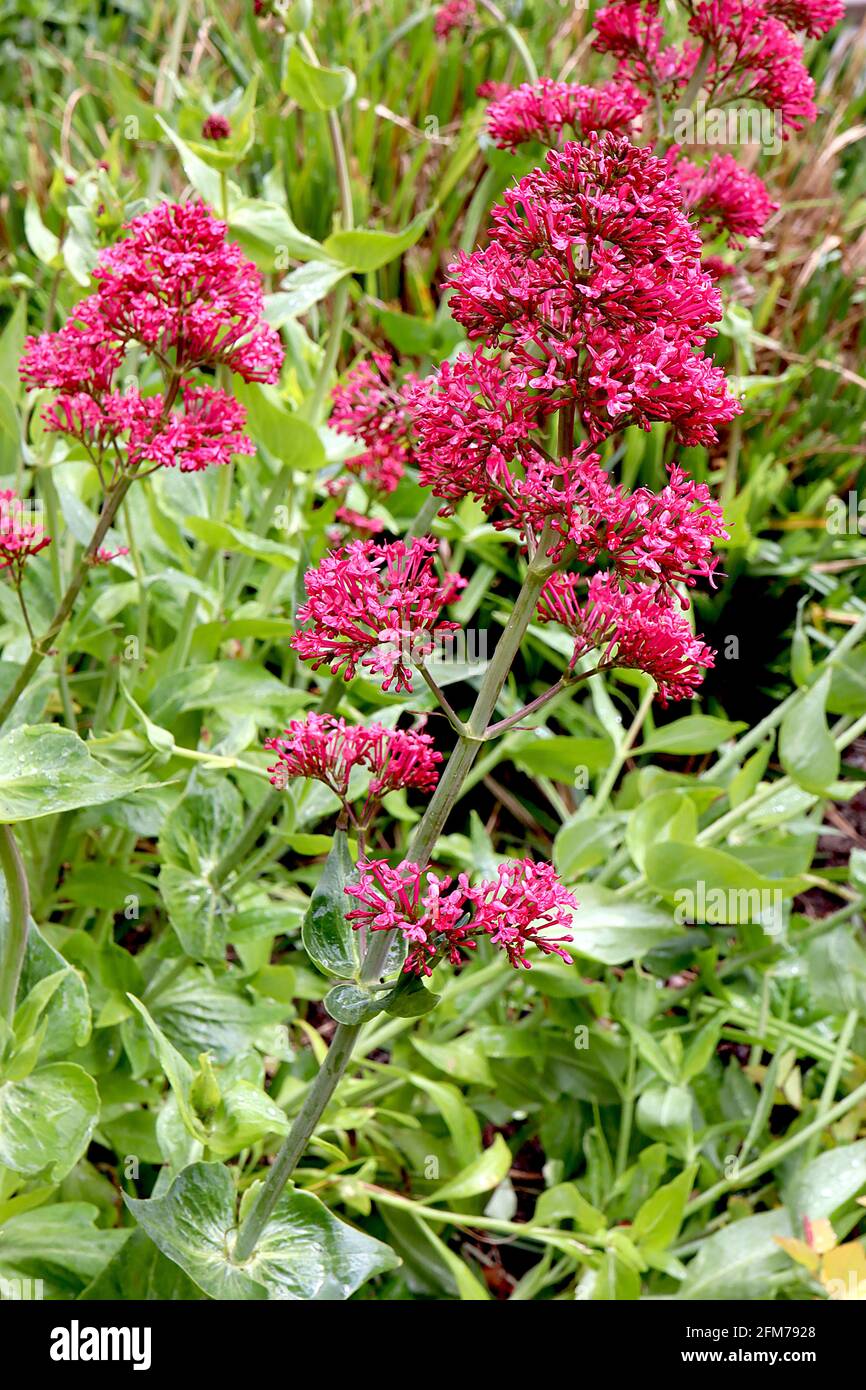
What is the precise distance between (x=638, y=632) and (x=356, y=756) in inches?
10.5

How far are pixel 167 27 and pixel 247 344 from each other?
403cm

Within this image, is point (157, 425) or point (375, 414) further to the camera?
point (375, 414)

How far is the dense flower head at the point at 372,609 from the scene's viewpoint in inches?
37.2

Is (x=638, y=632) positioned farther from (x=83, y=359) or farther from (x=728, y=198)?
(x=728, y=198)

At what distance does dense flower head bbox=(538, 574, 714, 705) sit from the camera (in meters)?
0.96

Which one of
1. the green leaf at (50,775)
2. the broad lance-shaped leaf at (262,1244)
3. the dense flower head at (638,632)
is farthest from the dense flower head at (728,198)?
the broad lance-shaped leaf at (262,1244)

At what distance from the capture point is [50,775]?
1.13 metres

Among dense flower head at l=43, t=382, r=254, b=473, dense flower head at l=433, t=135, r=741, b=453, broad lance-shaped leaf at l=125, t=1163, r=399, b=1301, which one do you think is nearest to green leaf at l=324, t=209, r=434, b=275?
dense flower head at l=43, t=382, r=254, b=473

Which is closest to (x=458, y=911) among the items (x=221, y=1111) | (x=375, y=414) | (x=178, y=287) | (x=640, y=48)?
(x=221, y=1111)

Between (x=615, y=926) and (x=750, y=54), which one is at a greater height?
(x=750, y=54)

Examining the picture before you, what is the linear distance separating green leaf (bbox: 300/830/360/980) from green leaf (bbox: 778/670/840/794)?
93 cm

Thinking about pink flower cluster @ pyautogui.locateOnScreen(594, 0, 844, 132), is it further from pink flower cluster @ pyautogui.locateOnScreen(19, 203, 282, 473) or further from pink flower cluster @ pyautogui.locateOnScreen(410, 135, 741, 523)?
pink flower cluster @ pyautogui.locateOnScreen(410, 135, 741, 523)

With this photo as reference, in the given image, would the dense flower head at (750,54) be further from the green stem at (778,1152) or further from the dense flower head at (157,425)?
the green stem at (778,1152)
